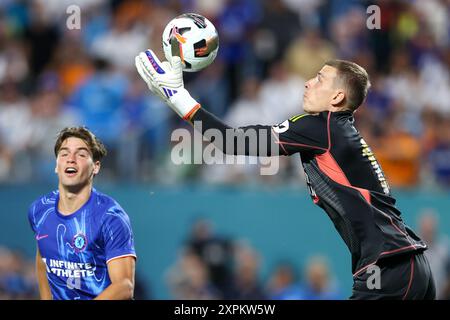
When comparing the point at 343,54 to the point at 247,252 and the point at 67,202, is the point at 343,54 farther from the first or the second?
the point at 67,202

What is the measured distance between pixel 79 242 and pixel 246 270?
580cm

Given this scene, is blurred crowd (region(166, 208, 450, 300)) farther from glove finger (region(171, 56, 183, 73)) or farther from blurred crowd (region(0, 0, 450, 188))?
glove finger (region(171, 56, 183, 73))

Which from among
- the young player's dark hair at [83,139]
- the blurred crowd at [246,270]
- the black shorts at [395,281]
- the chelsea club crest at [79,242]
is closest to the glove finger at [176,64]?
the young player's dark hair at [83,139]

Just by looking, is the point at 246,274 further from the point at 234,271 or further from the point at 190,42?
the point at 190,42

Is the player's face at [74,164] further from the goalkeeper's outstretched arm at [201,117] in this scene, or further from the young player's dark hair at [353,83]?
the young player's dark hair at [353,83]

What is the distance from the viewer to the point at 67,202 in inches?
259

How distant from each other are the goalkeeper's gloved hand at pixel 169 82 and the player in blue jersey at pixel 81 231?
0.61 metres

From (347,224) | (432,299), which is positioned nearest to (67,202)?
(347,224)

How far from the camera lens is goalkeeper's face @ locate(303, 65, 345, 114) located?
21.4ft

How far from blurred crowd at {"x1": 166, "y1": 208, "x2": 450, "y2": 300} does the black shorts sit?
5302mm

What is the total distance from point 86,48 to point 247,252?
4.21 metres

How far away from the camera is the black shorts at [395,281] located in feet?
20.2

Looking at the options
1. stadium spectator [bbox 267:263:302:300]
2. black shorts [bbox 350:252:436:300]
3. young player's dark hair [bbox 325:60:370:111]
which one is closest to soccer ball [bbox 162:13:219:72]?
young player's dark hair [bbox 325:60:370:111]

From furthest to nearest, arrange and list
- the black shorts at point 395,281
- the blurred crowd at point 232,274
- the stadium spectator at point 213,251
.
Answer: the stadium spectator at point 213,251 < the blurred crowd at point 232,274 < the black shorts at point 395,281
